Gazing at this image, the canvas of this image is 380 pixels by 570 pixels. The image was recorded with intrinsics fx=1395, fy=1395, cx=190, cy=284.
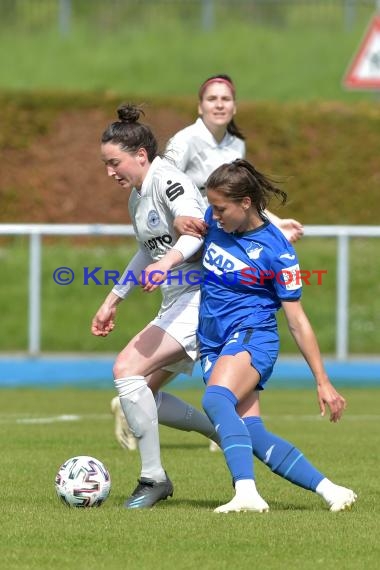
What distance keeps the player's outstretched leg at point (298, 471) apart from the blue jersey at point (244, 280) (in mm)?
539

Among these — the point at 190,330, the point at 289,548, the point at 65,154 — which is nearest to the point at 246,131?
the point at 65,154

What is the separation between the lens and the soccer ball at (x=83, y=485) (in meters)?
6.75

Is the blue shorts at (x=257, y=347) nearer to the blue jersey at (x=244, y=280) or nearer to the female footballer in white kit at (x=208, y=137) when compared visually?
the blue jersey at (x=244, y=280)

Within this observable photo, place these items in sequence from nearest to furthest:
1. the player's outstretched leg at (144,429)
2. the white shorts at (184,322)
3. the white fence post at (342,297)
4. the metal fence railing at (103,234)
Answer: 1. the player's outstretched leg at (144,429)
2. the white shorts at (184,322)
3. the metal fence railing at (103,234)
4. the white fence post at (342,297)

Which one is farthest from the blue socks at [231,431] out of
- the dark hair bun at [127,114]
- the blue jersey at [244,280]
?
the dark hair bun at [127,114]

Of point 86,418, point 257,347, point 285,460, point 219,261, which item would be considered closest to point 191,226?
point 219,261

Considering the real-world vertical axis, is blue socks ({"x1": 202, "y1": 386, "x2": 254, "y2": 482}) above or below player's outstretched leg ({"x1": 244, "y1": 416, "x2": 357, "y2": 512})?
above

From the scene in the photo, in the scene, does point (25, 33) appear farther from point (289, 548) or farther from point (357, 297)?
point (289, 548)

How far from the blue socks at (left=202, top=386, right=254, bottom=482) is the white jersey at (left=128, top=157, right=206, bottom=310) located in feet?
2.88

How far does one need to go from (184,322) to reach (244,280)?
570 millimetres

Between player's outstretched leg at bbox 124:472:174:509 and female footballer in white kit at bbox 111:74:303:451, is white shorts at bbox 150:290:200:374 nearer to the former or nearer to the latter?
player's outstretched leg at bbox 124:472:174:509

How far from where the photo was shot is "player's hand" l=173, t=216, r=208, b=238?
6.71m

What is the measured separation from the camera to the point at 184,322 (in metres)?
7.05

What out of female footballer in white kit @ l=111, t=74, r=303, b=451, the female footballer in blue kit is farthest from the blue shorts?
female footballer in white kit @ l=111, t=74, r=303, b=451
